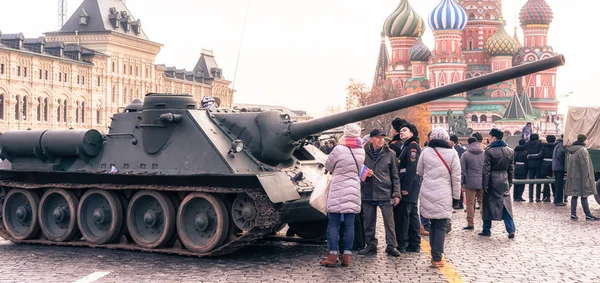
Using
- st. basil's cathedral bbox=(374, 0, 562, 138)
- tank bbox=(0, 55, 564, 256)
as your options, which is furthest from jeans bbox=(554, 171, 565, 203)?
st. basil's cathedral bbox=(374, 0, 562, 138)

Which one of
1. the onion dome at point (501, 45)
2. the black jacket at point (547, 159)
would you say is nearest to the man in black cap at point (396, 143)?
the black jacket at point (547, 159)

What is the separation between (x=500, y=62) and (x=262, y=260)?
3766 inches

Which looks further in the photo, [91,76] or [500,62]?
[500,62]

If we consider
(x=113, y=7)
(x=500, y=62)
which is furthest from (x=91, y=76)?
(x=500, y=62)

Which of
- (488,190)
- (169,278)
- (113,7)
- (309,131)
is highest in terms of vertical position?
(113,7)

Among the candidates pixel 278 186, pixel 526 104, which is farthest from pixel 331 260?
pixel 526 104

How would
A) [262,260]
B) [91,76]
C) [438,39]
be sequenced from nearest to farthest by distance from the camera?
[262,260], [91,76], [438,39]

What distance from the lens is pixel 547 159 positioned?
22016 mm

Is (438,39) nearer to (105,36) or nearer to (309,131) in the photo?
(105,36)

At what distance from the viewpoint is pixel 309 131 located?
12.4 meters

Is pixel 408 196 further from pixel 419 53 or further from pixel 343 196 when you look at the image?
pixel 419 53

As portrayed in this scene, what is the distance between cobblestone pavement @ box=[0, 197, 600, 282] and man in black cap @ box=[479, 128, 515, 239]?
15.4 inches

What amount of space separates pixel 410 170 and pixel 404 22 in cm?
10319

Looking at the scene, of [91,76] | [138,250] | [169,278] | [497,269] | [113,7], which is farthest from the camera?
[113,7]
